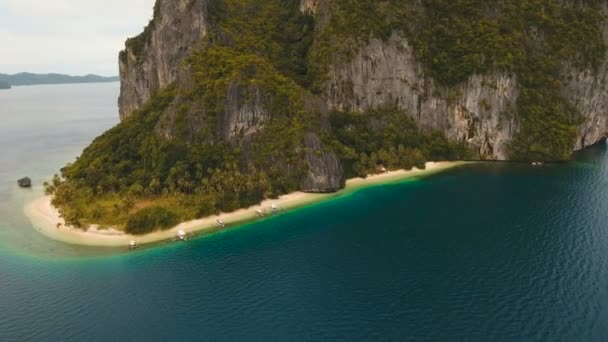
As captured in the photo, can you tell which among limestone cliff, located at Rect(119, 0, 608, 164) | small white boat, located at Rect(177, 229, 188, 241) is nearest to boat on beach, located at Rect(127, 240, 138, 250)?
small white boat, located at Rect(177, 229, 188, 241)

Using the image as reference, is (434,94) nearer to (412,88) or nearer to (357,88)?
(412,88)

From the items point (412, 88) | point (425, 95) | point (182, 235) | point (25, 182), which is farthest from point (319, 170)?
point (25, 182)

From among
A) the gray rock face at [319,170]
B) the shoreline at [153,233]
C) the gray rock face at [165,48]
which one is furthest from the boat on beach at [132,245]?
the gray rock face at [165,48]

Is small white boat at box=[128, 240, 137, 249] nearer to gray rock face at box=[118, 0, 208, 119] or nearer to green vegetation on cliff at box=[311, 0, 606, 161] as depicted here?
gray rock face at box=[118, 0, 208, 119]

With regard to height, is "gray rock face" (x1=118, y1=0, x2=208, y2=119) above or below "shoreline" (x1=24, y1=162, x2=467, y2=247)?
above

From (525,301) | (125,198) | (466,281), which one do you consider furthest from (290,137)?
(525,301)

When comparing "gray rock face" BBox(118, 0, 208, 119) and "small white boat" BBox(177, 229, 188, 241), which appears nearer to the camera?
"small white boat" BBox(177, 229, 188, 241)

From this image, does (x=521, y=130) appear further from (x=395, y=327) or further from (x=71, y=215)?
(x=71, y=215)
